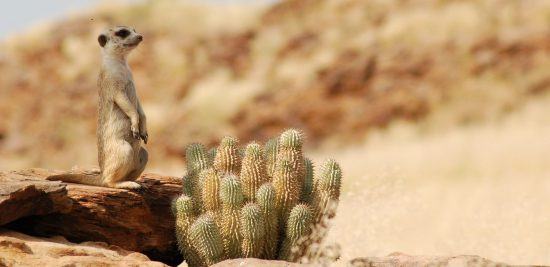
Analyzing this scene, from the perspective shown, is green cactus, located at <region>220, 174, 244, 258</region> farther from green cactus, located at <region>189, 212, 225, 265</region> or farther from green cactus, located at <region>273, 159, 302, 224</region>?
green cactus, located at <region>273, 159, 302, 224</region>

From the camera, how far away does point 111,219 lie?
9219 millimetres

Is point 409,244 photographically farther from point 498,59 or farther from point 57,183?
point 498,59

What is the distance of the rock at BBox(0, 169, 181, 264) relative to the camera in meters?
8.99

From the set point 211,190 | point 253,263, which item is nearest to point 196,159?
point 211,190

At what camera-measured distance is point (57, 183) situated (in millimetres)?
8727

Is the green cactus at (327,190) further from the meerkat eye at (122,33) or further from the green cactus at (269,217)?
the meerkat eye at (122,33)

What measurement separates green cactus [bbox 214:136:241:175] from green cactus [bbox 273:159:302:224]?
1.62ft

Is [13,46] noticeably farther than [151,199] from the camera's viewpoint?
Yes

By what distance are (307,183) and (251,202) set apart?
850 millimetres

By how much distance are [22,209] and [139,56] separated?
27544 millimetres

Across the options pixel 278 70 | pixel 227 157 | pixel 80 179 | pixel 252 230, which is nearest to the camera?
pixel 252 230

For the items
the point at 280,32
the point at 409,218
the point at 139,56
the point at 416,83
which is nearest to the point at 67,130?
the point at 139,56

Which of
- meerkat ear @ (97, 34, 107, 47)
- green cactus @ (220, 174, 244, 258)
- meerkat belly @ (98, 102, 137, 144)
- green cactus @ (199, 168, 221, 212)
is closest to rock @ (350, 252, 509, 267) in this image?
green cactus @ (220, 174, 244, 258)

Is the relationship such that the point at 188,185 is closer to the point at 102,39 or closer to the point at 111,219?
the point at 111,219
